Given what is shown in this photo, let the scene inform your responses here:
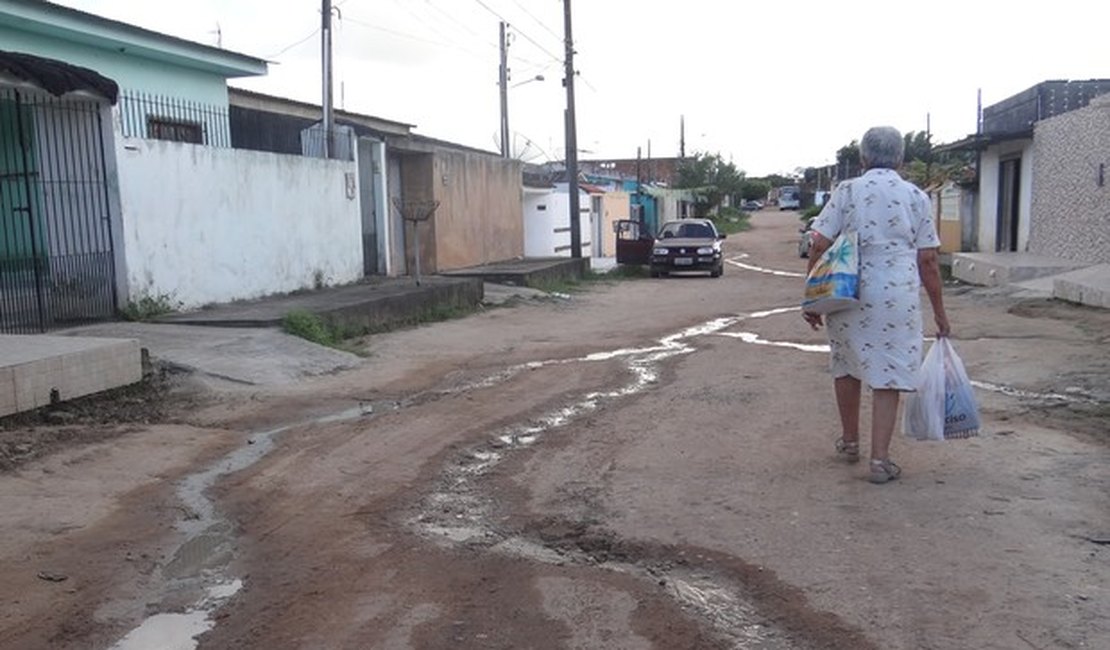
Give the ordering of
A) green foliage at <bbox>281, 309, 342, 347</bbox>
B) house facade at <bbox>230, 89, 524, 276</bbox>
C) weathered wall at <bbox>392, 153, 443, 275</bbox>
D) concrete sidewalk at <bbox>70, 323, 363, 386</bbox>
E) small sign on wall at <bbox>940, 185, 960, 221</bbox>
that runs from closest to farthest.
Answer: concrete sidewalk at <bbox>70, 323, 363, 386</bbox> < green foliage at <bbox>281, 309, 342, 347</bbox> < house facade at <bbox>230, 89, 524, 276</bbox> < weathered wall at <bbox>392, 153, 443, 275</bbox> < small sign on wall at <bbox>940, 185, 960, 221</bbox>

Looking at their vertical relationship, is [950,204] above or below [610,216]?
above

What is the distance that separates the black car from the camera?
26500 millimetres

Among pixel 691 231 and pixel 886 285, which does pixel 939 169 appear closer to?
pixel 691 231

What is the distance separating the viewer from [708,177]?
69250 mm

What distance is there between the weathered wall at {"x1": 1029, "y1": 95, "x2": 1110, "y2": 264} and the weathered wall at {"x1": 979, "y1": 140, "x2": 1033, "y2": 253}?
708mm

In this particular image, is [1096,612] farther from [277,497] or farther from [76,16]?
[76,16]

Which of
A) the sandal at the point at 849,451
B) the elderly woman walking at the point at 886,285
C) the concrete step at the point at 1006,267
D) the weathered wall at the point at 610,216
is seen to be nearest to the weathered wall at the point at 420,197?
the concrete step at the point at 1006,267

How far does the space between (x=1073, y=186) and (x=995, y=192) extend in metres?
6.19

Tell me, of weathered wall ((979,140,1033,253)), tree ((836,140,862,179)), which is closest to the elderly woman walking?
weathered wall ((979,140,1033,253))

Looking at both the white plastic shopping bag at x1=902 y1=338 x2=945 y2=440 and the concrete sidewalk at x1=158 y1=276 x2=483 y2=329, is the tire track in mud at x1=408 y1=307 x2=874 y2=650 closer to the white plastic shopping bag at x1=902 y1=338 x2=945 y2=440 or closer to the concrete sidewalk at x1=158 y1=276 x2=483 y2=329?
the white plastic shopping bag at x1=902 y1=338 x2=945 y2=440

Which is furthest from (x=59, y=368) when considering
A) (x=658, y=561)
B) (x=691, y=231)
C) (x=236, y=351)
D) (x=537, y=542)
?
(x=691, y=231)

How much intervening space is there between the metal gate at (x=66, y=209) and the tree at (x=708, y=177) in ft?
183

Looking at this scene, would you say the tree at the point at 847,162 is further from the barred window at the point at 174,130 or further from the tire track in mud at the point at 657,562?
the tire track in mud at the point at 657,562

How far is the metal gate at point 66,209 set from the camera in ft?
35.4
